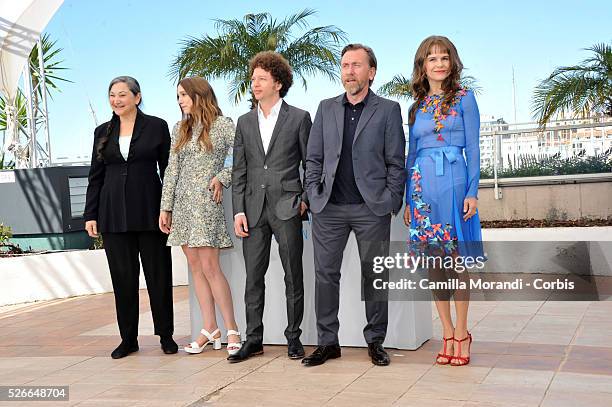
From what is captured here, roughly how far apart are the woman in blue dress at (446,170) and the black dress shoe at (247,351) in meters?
1.14

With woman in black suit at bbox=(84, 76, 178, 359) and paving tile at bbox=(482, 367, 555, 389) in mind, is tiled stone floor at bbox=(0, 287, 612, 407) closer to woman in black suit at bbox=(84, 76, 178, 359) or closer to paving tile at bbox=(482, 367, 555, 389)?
paving tile at bbox=(482, 367, 555, 389)

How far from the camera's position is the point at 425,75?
4.59 meters

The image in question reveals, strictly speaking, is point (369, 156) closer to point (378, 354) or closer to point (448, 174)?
point (448, 174)

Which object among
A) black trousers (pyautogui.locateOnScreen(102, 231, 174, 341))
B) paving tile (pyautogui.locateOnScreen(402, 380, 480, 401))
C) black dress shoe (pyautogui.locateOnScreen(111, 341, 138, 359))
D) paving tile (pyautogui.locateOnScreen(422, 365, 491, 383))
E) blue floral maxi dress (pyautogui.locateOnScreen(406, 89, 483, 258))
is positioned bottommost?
paving tile (pyautogui.locateOnScreen(402, 380, 480, 401))

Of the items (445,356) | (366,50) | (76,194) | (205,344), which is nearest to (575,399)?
(445,356)

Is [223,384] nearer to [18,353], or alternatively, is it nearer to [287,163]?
[287,163]

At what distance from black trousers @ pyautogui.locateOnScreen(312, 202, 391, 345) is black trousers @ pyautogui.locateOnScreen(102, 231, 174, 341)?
3.60 ft

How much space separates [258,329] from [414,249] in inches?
43.7

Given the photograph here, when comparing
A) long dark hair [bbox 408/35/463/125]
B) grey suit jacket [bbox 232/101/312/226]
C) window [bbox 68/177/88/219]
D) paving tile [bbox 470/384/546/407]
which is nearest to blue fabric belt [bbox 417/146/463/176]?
long dark hair [bbox 408/35/463/125]

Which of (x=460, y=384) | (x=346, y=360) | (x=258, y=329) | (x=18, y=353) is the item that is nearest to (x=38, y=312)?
(x=18, y=353)

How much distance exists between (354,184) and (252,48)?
9.91 meters

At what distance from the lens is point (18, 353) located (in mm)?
5738

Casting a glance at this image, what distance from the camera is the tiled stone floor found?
391 cm

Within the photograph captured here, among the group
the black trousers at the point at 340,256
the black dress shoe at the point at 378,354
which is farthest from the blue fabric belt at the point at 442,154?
the black dress shoe at the point at 378,354
